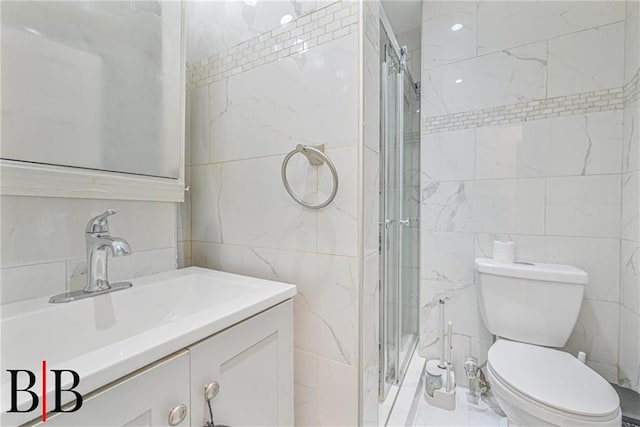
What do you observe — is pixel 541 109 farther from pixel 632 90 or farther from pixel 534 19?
pixel 534 19

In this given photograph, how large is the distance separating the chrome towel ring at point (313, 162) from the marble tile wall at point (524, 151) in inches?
42.5

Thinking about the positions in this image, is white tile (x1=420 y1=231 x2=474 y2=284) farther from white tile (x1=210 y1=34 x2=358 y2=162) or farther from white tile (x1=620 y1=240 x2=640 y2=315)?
white tile (x1=210 y1=34 x2=358 y2=162)

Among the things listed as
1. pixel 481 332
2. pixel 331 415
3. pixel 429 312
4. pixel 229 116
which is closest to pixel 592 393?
pixel 481 332

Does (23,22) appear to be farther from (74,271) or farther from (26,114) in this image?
(74,271)

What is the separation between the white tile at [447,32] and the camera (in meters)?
1.65

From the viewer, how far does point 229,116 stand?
1098mm

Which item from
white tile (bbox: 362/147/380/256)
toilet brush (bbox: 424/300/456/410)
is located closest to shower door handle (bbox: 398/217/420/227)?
toilet brush (bbox: 424/300/456/410)

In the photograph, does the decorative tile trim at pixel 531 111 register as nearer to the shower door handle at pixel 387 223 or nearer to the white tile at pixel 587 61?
the white tile at pixel 587 61

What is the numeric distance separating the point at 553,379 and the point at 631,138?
3.52 ft

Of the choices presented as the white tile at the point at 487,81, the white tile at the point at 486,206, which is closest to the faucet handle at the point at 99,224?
the white tile at the point at 486,206

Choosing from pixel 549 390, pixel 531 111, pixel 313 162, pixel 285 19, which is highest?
pixel 285 19

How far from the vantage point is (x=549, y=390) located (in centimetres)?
103

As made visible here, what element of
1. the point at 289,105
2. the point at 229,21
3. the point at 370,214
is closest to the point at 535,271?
the point at 370,214

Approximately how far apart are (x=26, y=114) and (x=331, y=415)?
116cm
